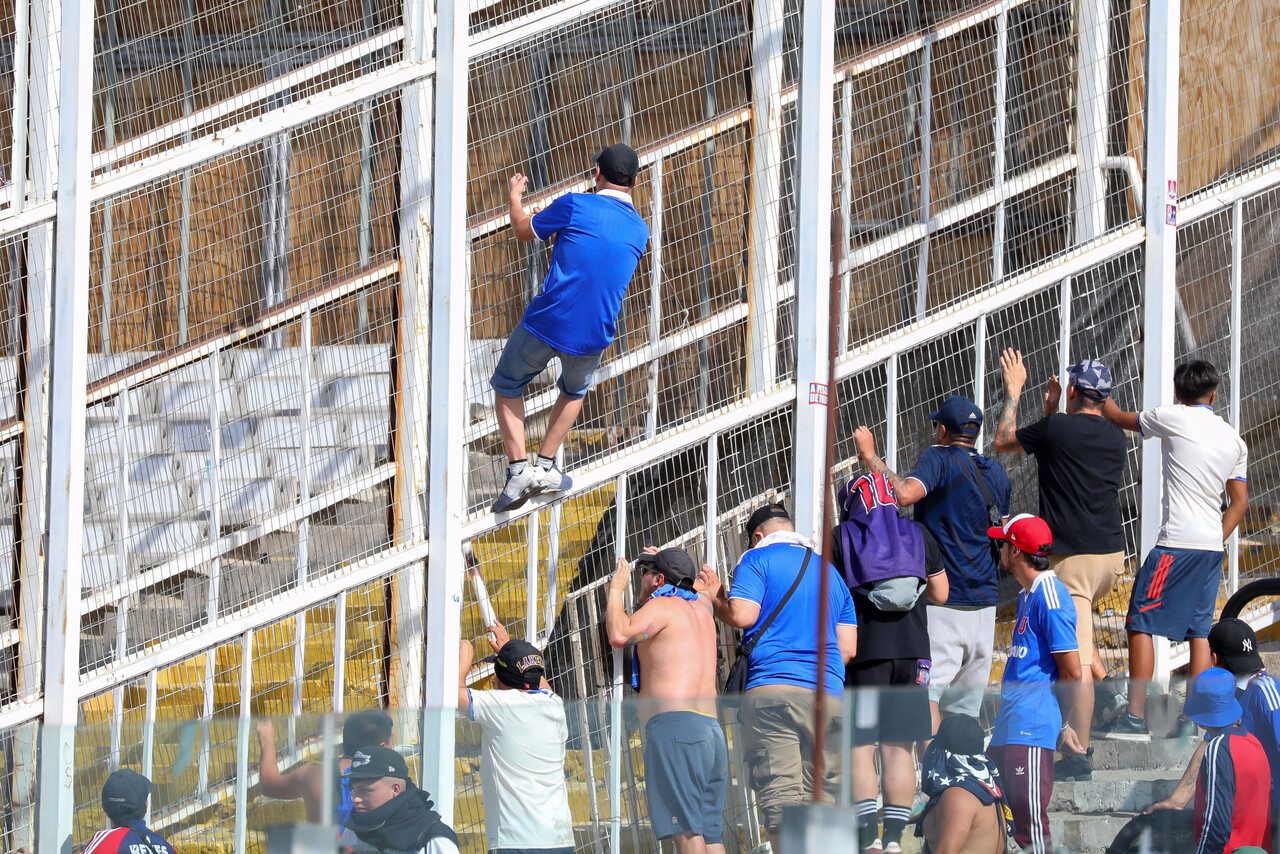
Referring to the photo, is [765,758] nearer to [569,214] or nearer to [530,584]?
[530,584]

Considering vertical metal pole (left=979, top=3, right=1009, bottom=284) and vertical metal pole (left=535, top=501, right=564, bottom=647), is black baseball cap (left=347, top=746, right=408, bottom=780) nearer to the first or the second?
vertical metal pole (left=535, top=501, right=564, bottom=647)

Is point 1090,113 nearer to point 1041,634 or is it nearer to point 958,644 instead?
point 958,644

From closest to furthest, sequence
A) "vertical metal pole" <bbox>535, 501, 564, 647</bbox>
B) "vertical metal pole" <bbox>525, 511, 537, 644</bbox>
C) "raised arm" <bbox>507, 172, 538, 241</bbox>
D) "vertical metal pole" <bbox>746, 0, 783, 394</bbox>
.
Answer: "raised arm" <bbox>507, 172, 538, 241</bbox>
"vertical metal pole" <bbox>525, 511, 537, 644</bbox>
"vertical metal pole" <bbox>535, 501, 564, 647</bbox>
"vertical metal pole" <bbox>746, 0, 783, 394</bbox>

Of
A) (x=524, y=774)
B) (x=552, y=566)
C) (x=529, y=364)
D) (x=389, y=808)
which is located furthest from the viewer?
(x=552, y=566)

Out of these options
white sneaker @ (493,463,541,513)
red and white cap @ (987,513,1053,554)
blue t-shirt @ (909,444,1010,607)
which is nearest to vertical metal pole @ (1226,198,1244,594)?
blue t-shirt @ (909,444,1010,607)

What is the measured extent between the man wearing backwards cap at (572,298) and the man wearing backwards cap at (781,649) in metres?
1.07

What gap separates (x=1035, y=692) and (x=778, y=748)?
0.93m

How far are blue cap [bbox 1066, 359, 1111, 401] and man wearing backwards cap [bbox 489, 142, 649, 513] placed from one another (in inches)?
81.6

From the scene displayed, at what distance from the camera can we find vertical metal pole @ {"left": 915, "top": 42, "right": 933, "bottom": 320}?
26.0ft

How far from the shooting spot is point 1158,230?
26.0 ft

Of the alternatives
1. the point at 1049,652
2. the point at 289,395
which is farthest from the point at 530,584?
the point at 1049,652

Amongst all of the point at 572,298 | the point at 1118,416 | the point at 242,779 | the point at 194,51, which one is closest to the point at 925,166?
the point at 1118,416

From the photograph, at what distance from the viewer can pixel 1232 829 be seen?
5359mm

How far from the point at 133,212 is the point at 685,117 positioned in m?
3.56
